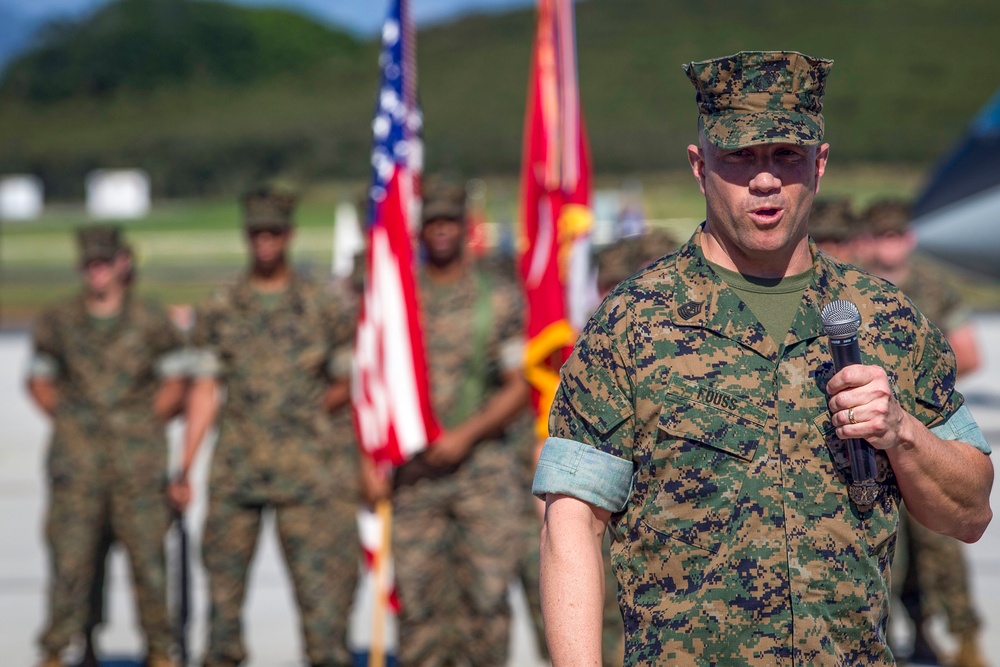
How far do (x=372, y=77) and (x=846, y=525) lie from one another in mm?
87702

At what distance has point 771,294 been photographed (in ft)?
8.38

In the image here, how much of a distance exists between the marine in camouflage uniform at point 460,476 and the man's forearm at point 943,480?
3.23 meters

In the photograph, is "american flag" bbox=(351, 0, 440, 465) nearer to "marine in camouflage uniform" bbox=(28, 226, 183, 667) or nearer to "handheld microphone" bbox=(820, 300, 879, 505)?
"marine in camouflage uniform" bbox=(28, 226, 183, 667)

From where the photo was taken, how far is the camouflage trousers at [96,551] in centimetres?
623

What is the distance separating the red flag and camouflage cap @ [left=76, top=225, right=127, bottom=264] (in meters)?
1.84

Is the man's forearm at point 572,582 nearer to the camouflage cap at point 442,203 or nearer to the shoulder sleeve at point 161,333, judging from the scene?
the camouflage cap at point 442,203

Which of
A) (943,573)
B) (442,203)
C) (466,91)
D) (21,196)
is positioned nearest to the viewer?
(442,203)

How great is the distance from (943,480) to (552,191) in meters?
3.91

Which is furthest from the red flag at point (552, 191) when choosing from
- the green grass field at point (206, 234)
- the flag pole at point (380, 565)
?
the green grass field at point (206, 234)

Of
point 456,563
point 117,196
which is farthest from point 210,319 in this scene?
point 117,196

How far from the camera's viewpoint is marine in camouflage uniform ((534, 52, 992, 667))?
2.43 m

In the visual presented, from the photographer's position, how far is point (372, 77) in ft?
290

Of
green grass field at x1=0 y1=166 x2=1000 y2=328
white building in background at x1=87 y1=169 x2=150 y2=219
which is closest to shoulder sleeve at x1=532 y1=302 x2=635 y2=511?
green grass field at x1=0 y1=166 x2=1000 y2=328

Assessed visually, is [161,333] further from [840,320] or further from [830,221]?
[840,320]
